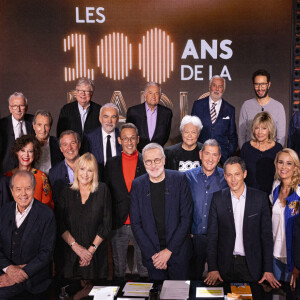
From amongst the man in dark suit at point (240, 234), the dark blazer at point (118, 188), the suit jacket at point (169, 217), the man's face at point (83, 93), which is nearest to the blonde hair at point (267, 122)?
the man in dark suit at point (240, 234)

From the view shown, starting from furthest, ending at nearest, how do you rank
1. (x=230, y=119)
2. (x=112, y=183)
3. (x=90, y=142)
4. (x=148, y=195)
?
(x=230, y=119), (x=90, y=142), (x=112, y=183), (x=148, y=195)

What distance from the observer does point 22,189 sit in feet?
11.2

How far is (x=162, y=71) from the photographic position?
663 cm

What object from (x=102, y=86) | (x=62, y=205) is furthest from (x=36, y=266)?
(x=102, y=86)

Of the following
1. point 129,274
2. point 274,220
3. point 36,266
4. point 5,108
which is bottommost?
point 129,274

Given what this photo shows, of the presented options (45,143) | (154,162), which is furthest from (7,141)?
(154,162)

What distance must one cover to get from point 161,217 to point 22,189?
116 cm

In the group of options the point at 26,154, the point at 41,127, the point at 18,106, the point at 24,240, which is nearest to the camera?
the point at 24,240

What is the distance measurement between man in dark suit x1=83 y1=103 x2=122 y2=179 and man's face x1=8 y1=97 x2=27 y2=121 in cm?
82

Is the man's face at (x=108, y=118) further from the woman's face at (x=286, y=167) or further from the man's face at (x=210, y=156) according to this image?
the woman's face at (x=286, y=167)

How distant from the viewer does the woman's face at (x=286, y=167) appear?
3.77 metres

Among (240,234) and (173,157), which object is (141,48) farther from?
(240,234)

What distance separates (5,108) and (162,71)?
251 cm

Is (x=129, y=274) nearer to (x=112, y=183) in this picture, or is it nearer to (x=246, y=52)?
(x=112, y=183)
